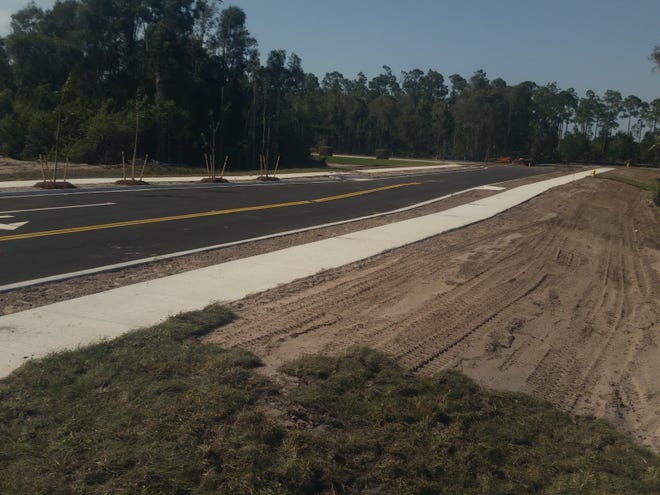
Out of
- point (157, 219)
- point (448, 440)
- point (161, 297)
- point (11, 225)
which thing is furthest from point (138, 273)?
point (448, 440)

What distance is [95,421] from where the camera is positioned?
178 inches

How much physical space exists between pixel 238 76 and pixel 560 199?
3513cm

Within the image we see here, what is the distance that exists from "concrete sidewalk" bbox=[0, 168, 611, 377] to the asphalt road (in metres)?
1.58

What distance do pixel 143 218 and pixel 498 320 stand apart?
32.1ft

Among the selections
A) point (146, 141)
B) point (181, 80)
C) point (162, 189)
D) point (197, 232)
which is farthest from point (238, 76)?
point (197, 232)

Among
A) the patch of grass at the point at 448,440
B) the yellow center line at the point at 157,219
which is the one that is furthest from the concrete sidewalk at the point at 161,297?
the yellow center line at the point at 157,219

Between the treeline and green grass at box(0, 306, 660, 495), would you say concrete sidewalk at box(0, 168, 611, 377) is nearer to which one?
green grass at box(0, 306, 660, 495)

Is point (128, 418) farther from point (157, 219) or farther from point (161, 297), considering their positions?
point (157, 219)

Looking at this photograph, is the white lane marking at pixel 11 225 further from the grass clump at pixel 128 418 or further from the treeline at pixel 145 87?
the treeline at pixel 145 87

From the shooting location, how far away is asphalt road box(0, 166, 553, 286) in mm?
10414

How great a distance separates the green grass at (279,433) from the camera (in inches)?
157

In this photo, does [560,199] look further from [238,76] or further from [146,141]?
[238,76]

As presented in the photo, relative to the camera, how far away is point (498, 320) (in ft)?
26.1

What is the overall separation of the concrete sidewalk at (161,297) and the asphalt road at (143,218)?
158 centimetres
